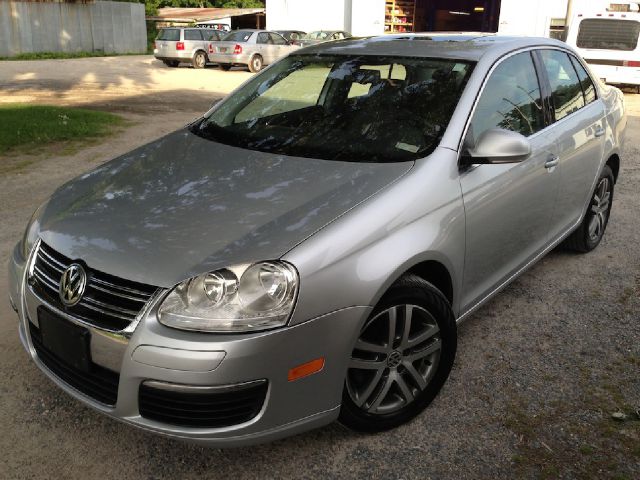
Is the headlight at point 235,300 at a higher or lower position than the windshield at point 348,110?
lower

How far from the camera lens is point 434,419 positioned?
2793mm

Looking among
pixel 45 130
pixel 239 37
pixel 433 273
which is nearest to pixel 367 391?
pixel 433 273

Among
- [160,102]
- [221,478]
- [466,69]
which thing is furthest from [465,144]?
[160,102]

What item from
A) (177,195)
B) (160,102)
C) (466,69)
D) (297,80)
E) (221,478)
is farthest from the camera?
(160,102)

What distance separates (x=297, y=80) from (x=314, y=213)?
176cm

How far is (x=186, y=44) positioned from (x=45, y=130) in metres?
14.3

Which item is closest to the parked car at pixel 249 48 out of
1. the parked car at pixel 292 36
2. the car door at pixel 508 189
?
the parked car at pixel 292 36

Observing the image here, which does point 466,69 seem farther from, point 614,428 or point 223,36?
point 223,36

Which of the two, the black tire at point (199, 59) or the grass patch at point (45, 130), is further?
the black tire at point (199, 59)

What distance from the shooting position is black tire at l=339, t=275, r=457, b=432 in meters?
2.49

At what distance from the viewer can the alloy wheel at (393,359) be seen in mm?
2492

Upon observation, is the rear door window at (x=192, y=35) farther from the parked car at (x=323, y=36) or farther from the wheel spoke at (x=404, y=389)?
the wheel spoke at (x=404, y=389)

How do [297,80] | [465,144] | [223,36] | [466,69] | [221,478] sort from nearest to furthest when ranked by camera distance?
1. [221,478]
2. [465,144]
3. [466,69]
4. [297,80]
5. [223,36]

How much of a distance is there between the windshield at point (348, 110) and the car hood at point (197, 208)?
0.16 meters
